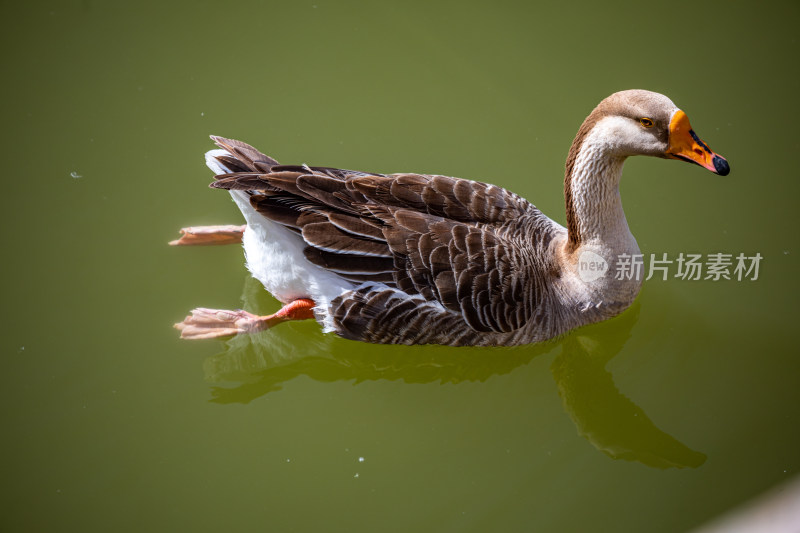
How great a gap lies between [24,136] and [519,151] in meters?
3.89

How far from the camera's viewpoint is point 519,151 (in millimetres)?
5500

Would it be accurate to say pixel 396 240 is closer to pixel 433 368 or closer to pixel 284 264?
pixel 284 264

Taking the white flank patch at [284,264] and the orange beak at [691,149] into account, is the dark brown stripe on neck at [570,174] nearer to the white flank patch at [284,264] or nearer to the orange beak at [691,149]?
the orange beak at [691,149]

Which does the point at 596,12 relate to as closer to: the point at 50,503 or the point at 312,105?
the point at 312,105

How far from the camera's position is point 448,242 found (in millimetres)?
3926

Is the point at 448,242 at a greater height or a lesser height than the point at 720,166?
lesser

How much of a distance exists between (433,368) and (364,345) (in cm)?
47

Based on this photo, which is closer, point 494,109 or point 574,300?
point 574,300

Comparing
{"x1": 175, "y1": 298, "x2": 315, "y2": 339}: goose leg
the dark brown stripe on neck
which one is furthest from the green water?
the dark brown stripe on neck

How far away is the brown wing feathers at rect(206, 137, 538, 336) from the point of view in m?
3.93

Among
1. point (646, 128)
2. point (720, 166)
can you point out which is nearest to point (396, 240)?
point (646, 128)

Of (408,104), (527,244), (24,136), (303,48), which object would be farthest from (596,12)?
(24,136)

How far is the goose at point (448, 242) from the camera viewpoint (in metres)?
3.88

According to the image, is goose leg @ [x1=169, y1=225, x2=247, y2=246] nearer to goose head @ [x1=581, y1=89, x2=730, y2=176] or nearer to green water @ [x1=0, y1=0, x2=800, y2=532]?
green water @ [x1=0, y1=0, x2=800, y2=532]
